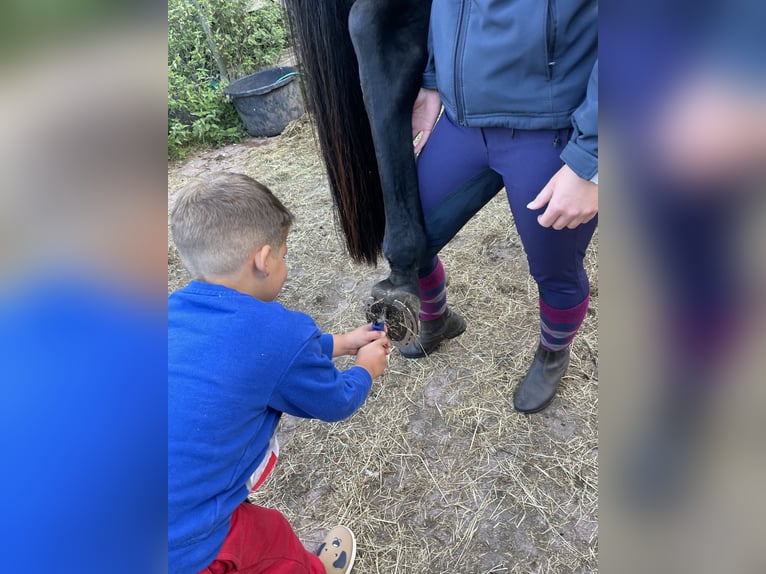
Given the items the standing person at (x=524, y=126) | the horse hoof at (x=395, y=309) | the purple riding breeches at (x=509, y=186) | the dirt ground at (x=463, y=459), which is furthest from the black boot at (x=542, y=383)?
the horse hoof at (x=395, y=309)

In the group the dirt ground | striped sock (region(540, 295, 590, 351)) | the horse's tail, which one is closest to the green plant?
the dirt ground

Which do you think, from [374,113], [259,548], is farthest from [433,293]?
[259,548]

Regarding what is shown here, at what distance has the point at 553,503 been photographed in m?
1.50

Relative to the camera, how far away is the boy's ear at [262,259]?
105cm

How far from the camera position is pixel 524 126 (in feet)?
3.59

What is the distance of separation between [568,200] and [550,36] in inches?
11.8

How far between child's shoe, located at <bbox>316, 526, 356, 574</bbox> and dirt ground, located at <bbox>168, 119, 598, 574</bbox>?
45 mm

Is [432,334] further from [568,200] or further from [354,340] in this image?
[568,200]

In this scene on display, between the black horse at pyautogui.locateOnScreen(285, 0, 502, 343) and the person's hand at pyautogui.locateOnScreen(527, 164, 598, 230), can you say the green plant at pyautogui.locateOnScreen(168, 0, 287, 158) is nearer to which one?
the black horse at pyautogui.locateOnScreen(285, 0, 502, 343)

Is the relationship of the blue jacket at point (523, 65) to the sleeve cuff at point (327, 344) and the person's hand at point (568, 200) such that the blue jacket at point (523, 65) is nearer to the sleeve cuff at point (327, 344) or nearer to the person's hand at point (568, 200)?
the person's hand at point (568, 200)

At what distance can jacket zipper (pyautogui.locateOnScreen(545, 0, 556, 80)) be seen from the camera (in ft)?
3.01

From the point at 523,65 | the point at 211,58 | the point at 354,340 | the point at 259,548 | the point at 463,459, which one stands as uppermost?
the point at 523,65
